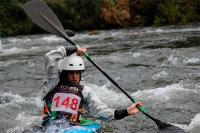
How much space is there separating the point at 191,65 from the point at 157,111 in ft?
16.5

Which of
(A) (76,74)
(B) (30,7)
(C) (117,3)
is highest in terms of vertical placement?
(B) (30,7)

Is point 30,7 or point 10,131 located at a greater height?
point 30,7

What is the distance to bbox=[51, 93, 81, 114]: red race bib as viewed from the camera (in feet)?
20.6

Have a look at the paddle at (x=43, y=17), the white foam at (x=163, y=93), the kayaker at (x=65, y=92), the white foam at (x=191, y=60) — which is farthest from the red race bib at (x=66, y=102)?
the white foam at (x=191, y=60)

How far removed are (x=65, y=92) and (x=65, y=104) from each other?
167mm

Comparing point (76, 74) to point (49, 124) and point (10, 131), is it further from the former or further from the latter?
point (10, 131)

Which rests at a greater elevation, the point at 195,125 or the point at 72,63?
the point at 72,63

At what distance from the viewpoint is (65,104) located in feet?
20.6

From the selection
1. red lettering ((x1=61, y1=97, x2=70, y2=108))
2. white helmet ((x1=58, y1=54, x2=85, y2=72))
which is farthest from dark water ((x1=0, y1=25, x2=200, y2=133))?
white helmet ((x1=58, y1=54, x2=85, y2=72))

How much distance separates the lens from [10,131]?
24.9 feet

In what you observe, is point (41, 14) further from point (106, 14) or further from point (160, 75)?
point (106, 14)

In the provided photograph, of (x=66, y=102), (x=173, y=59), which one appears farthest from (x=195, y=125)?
(x=173, y=59)

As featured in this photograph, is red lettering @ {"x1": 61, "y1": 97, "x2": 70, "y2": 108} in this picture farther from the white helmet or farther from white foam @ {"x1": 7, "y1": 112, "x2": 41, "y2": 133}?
white foam @ {"x1": 7, "y1": 112, "x2": 41, "y2": 133}

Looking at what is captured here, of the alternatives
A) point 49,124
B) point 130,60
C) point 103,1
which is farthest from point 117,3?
point 49,124
